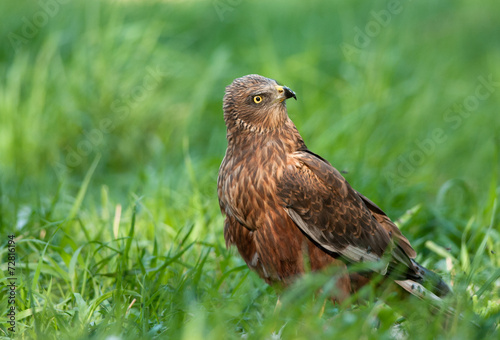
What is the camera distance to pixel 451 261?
420 cm

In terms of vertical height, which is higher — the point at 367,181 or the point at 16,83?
the point at 16,83

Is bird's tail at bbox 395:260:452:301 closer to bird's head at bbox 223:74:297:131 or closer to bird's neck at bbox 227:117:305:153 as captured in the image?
bird's neck at bbox 227:117:305:153

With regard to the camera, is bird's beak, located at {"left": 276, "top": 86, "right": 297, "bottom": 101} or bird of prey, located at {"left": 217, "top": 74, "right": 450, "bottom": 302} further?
bird's beak, located at {"left": 276, "top": 86, "right": 297, "bottom": 101}

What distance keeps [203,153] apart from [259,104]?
2.80 metres

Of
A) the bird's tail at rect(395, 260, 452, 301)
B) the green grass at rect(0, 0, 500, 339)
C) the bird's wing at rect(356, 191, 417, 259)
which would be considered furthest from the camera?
the bird's wing at rect(356, 191, 417, 259)

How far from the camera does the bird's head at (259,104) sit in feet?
11.7

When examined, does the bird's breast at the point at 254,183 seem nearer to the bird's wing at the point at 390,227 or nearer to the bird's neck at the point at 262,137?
the bird's neck at the point at 262,137

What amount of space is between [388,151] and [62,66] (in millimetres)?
3033

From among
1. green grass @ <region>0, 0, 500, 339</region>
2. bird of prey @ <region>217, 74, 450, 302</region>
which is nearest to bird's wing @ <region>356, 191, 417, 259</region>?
bird of prey @ <region>217, 74, 450, 302</region>

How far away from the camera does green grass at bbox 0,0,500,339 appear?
130 inches

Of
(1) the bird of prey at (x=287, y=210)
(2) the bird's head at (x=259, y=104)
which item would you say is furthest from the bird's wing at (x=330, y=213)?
(2) the bird's head at (x=259, y=104)

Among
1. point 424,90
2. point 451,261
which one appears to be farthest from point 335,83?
point 451,261

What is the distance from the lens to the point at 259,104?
3.55 meters

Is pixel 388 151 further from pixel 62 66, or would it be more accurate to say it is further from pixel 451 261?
pixel 62 66
